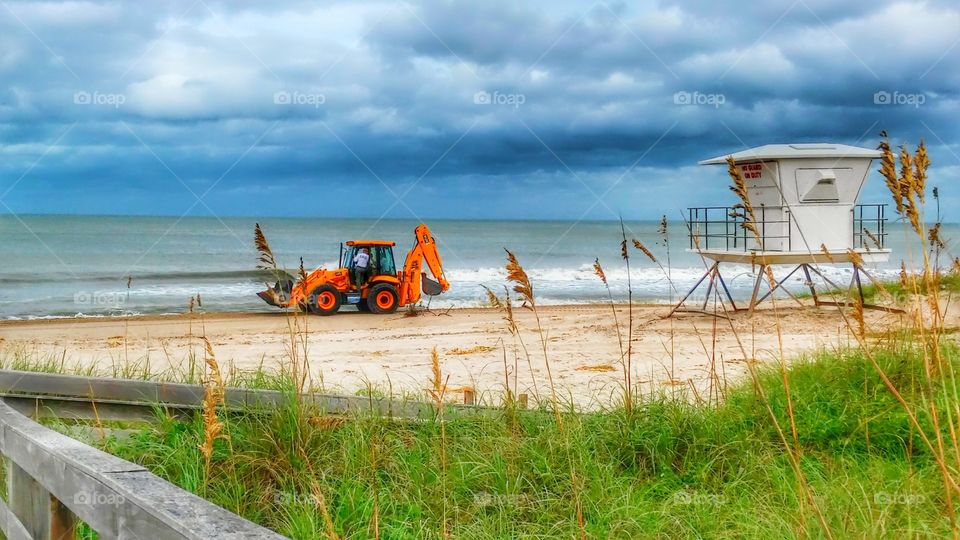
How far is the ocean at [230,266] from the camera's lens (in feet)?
81.9

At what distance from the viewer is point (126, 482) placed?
7.77ft

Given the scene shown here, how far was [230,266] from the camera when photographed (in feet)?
121

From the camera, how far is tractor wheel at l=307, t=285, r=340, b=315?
18.2 meters

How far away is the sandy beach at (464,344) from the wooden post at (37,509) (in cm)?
273

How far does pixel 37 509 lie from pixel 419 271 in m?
15.1

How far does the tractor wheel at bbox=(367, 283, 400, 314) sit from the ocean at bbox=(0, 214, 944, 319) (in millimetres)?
2723

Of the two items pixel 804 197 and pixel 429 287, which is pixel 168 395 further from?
pixel 429 287

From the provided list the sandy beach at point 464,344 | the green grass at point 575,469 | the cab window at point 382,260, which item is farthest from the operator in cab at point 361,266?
the green grass at point 575,469

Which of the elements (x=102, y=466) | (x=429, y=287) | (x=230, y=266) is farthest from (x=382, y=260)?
(x=230, y=266)

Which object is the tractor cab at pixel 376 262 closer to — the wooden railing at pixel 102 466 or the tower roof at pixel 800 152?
the tower roof at pixel 800 152

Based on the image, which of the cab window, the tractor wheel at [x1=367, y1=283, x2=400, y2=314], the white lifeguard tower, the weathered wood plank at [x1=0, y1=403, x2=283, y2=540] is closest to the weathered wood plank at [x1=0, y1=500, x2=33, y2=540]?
the weathered wood plank at [x1=0, y1=403, x2=283, y2=540]

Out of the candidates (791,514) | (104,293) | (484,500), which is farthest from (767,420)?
(104,293)

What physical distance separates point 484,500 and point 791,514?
1.34 meters

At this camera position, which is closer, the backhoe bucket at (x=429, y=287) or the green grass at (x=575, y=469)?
the green grass at (x=575, y=469)
